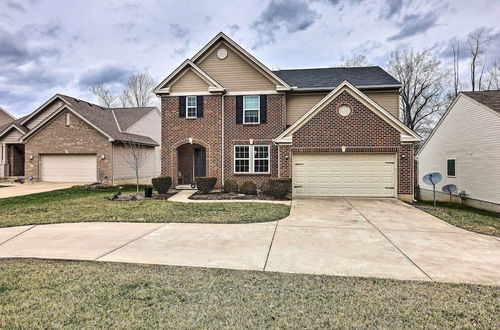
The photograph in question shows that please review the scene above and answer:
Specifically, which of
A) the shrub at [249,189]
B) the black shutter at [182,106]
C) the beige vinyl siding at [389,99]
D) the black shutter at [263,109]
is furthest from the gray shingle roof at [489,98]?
the black shutter at [182,106]

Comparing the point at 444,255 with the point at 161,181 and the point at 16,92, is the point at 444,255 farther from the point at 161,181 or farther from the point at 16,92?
the point at 16,92

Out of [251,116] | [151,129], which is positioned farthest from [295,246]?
[151,129]

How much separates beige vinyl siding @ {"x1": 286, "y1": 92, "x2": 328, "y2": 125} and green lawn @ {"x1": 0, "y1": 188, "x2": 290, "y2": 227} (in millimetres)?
7293

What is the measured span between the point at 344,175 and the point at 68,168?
1925 cm

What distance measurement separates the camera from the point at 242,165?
14883 mm

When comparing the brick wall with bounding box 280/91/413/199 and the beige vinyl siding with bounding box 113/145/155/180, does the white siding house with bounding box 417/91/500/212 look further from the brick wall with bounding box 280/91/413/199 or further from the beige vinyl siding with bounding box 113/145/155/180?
the beige vinyl siding with bounding box 113/145/155/180

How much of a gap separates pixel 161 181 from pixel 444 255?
39.0 ft

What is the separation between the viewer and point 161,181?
524 inches

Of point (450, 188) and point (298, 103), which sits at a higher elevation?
point (298, 103)

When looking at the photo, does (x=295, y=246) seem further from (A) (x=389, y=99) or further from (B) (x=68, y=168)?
(B) (x=68, y=168)

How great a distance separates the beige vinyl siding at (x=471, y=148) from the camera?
41.1 feet


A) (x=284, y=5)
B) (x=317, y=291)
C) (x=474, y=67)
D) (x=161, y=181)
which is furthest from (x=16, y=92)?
(x=474, y=67)

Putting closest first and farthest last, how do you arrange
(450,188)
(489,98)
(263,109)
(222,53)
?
(489,98) → (263,109) → (222,53) → (450,188)

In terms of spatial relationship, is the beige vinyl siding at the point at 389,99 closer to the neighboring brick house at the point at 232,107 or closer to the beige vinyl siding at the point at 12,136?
the neighboring brick house at the point at 232,107
